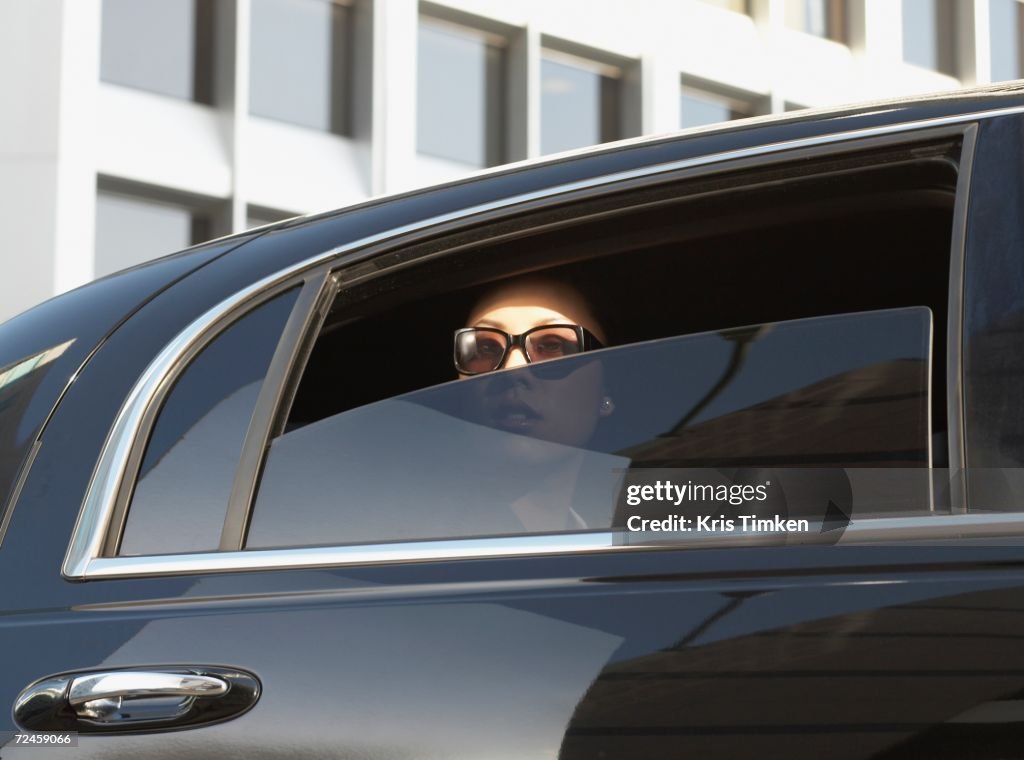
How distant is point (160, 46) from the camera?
1396 centimetres

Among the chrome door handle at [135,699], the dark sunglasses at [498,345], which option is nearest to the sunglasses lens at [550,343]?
the dark sunglasses at [498,345]

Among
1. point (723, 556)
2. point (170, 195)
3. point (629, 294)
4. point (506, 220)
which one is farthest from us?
point (170, 195)

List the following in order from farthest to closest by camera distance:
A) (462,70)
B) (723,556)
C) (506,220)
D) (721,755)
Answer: (462,70)
(506,220)
(723,556)
(721,755)

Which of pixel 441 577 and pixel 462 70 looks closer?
pixel 441 577

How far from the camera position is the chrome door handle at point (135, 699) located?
1.38 m

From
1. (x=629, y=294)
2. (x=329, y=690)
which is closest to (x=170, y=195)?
(x=629, y=294)

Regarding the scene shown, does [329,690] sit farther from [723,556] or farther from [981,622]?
[981,622]

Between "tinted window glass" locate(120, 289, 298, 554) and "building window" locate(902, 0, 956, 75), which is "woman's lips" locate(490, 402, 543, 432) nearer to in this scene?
"tinted window glass" locate(120, 289, 298, 554)

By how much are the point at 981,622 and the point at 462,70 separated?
604 inches

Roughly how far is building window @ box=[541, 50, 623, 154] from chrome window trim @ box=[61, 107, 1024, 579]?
49.6 feet

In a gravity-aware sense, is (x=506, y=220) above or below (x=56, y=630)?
above

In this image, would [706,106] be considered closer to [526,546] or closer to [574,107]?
[574,107]

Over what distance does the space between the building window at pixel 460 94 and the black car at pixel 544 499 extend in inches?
559

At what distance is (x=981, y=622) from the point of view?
1267mm
